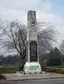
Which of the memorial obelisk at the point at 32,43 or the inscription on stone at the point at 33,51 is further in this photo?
the inscription on stone at the point at 33,51

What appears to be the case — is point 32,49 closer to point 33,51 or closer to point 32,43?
point 33,51

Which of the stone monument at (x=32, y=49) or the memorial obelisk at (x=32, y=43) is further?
the memorial obelisk at (x=32, y=43)

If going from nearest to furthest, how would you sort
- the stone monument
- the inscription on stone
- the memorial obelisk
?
the stone monument
the memorial obelisk
the inscription on stone

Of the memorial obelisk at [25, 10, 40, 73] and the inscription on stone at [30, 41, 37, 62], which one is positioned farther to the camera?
the inscription on stone at [30, 41, 37, 62]

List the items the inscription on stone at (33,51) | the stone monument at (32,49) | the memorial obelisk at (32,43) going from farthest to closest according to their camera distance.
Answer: the inscription on stone at (33,51) → the memorial obelisk at (32,43) → the stone monument at (32,49)

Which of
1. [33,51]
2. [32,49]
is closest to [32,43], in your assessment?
[32,49]

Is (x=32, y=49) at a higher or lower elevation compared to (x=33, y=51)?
higher

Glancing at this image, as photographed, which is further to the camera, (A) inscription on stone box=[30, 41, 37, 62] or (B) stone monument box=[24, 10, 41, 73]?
(A) inscription on stone box=[30, 41, 37, 62]

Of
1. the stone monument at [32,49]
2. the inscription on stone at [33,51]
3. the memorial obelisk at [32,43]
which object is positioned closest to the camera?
the stone monument at [32,49]

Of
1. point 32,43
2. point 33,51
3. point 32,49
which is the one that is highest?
point 32,43

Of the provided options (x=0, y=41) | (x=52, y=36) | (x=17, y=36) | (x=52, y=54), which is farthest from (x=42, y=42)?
(x=52, y=54)

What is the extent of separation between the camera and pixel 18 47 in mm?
48875

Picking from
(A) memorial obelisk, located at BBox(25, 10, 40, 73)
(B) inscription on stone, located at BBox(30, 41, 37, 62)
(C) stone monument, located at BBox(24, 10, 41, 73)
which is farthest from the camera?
(B) inscription on stone, located at BBox(30, 41, 37, 62)

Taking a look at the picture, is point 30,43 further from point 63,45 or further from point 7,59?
point 63,45
